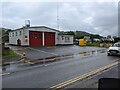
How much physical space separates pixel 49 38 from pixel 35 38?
3210 millimetres

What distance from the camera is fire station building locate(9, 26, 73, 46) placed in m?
35.8

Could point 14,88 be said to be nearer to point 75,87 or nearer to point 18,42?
point 75,87

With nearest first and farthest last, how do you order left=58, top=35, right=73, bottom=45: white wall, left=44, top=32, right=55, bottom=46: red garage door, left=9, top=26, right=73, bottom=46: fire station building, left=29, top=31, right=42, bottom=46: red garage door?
left=9, top=26, right=73, bottom=46: fire station building
left=29, top=31, right=42, bottom=46: red garage door
left=44, top=32, right=55, bottom=46: red garage door
left=58, top=35, right=73, bottom=45: white wall

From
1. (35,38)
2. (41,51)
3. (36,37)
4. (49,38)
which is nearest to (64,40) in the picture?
(49,38)

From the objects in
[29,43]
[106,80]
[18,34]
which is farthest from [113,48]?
[106,80]

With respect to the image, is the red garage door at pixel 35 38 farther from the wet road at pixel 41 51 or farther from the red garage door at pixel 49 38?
the wet road at pixel 41 51

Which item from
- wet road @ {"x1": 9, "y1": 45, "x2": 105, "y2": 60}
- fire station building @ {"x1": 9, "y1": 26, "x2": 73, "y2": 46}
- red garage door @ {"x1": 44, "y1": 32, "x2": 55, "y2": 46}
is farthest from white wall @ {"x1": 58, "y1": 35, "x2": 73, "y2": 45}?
wet road @ {"x1": 9, "y1": 45, "x2": 105, "y2": 60}

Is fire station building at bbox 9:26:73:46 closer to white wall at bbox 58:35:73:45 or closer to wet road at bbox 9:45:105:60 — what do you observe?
white wall at bbox 58:35:73:45

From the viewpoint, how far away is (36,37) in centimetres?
3694

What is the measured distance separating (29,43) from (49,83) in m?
27.8

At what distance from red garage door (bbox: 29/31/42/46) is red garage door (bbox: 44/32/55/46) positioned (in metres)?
1.36

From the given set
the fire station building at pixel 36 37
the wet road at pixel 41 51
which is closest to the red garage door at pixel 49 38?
the fire station building at pixel 36 37

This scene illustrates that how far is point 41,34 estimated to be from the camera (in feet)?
124

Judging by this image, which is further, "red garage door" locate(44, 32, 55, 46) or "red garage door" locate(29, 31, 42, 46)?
"red garage door" locate(44, 32, 55, 46)
